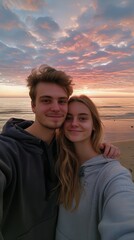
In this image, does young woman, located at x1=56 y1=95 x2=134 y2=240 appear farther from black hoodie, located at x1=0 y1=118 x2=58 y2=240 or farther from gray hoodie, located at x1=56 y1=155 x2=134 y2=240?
black hoodie, located at x1=0 y1=118 x2=58 y2=240

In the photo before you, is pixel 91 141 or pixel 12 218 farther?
pixel 91 141


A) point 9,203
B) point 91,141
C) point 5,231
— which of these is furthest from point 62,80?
point 5,231

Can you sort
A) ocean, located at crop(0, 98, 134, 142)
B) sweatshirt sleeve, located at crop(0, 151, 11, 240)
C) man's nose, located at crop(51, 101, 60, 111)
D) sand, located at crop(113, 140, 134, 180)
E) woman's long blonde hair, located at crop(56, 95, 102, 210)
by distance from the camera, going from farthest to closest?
ocean, located at crop(0, 98, 134, 142) < sand, located at crop(113, 140, 134, 180) < man's nose, located at crop(51, 101, 60, 111) < woman's long blonde hair, located at crop(56, 95, 102, 210) < sweatshirt sleeve, located at crop(0, 151, 11, 240)

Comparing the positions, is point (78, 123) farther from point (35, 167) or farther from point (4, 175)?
point (4, 175)

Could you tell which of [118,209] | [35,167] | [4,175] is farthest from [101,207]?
[4,175]

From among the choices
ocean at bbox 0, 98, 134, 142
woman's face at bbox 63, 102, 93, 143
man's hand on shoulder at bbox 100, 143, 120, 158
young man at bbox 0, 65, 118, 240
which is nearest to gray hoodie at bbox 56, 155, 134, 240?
man's hand on shoulder at bbox 100, 143, 120, 158

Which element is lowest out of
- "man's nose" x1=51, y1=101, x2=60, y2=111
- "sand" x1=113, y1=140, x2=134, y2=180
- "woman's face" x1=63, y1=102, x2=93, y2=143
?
"sand" x1=113, y1=140, x2=134, y2=180

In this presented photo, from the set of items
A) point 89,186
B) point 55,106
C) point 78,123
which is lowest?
point 89,186

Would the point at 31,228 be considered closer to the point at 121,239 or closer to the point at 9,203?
the point at 9,203
